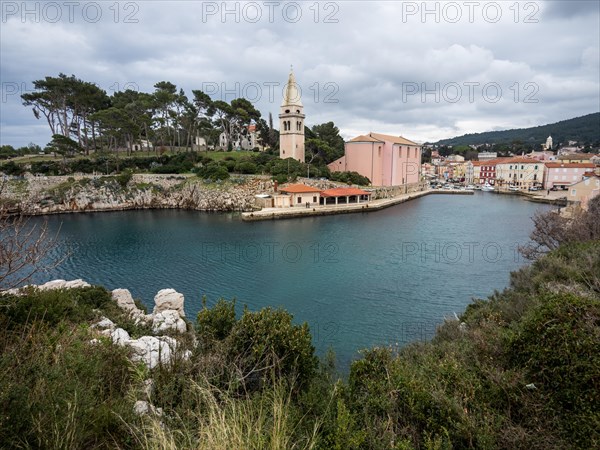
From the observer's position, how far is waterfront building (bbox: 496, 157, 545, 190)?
5312cm

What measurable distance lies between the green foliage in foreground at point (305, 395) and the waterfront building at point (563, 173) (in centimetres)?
5984

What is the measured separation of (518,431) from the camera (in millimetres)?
3070

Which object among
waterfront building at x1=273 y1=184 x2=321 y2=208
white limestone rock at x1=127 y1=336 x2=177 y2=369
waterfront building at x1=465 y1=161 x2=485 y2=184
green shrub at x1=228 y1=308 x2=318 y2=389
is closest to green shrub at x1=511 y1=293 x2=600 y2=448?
green shrub at x1=228 y1=308 x2=318 y2=389

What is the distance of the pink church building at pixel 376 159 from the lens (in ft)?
144

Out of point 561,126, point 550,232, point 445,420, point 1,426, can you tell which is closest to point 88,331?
point 1,426

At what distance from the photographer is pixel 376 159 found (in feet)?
145

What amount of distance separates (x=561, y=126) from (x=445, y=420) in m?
187

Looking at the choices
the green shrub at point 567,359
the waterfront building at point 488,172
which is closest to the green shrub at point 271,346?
the green shrub at point 567,359

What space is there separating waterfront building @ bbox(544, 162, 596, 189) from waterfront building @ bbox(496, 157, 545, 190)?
3.48ft

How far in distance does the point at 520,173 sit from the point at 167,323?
63.2 metres

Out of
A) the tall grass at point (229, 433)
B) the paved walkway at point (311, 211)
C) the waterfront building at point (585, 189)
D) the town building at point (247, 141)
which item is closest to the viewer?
the tall grass at point (229, 433)

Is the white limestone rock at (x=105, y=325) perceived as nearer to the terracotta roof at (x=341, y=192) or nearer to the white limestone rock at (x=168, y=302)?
the white limestone rock at (x=168, y=302)

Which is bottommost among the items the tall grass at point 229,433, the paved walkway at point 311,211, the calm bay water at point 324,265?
the calm bay water at point 324,265

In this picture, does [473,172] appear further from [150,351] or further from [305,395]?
[150,351]
